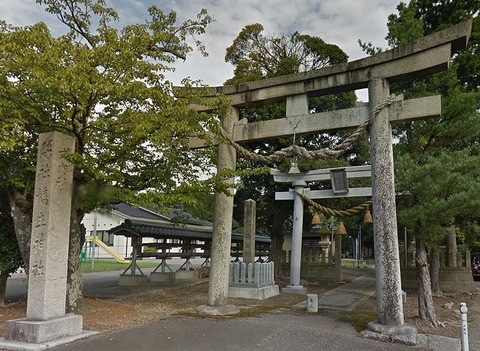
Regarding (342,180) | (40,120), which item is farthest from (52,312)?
(342,180)

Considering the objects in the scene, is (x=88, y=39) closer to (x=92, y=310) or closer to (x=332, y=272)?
(x=92, y=310)

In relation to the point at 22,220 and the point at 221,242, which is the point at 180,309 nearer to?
the point at 221,242

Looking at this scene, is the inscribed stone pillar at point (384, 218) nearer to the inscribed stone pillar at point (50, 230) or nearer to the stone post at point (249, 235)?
the inscribed stone pillar at point (50, 230)

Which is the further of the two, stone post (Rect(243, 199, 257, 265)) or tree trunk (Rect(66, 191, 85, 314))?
stone post (Rect(243, 199, 257, 265))

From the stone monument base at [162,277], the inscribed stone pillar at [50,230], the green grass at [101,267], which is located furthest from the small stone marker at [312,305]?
the green grass at [101,267]

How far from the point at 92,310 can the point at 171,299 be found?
3276 millimetres

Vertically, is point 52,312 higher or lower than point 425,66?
lower

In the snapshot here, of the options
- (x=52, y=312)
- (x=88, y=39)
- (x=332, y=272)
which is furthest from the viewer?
(x=332, y=272)

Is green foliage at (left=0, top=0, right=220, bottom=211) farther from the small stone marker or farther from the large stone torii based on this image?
the small stone marker

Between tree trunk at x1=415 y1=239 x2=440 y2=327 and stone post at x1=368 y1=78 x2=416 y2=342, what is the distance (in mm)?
2072

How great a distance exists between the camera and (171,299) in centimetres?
1230

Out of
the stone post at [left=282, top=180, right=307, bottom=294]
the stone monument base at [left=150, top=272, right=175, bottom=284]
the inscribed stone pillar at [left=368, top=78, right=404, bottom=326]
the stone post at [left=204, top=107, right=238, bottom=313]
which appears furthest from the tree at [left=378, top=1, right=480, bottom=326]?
the stone monument base at [left=150, top=272, right=175, bottom=284]

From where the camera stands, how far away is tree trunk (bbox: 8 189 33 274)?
8.46 meters

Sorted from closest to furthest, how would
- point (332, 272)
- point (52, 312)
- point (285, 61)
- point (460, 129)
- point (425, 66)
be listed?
point (52, 312) → point (425, 66) → point (460, 129) → point (285, 61) → point (332, 272)
